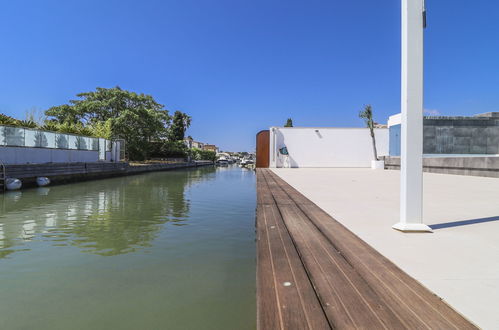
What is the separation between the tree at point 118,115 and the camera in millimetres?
29000

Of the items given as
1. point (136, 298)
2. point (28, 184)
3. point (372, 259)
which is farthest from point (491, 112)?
point (28, 184)

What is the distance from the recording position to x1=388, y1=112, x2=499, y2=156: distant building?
18078 mm

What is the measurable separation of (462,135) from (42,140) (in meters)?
25.1

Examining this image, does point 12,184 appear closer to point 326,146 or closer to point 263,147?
point 263,147

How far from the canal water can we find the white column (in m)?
1.93

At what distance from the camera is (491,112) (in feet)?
60.0

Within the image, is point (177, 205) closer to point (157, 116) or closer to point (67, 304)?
point (67, 304)

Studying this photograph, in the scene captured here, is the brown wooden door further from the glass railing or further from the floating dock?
the glass railing

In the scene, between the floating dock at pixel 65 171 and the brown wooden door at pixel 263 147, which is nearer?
the floating dock at pixel 65 171

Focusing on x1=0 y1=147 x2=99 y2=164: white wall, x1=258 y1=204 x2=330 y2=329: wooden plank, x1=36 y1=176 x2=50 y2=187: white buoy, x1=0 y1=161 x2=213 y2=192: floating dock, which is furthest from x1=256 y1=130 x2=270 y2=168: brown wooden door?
x1=258 y1=204 x2=330 y2=329: wooden plank

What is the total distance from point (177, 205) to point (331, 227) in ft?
16.2

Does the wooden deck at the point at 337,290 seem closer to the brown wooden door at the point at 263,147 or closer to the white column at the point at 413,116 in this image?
the white column at the point at 413,116

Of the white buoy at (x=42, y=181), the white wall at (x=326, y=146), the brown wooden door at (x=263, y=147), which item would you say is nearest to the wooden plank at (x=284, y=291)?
the white buoy at (x=42, y=181)

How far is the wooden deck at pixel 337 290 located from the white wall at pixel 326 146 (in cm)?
1857
